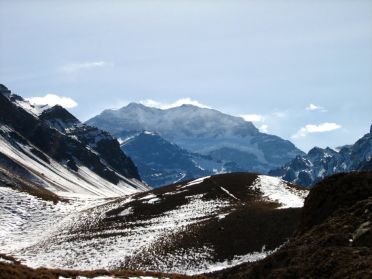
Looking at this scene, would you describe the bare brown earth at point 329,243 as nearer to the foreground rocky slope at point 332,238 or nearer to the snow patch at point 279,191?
the foreground rocky slope at point 332,238

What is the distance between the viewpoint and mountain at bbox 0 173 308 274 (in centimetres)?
5478

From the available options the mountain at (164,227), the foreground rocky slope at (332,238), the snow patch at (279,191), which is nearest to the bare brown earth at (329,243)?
the foreground rocky slope at (332,238)

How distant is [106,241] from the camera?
6362 cm

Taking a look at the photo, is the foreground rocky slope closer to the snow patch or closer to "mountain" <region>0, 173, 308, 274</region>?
"mountain" <region>0, 173, 308, 274</region>

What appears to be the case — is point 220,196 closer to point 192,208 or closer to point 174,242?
point 192,208

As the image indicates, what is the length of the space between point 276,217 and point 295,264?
3484cm

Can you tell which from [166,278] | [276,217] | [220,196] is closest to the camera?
[166,278]

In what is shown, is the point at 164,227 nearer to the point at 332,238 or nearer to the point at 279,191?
the point at 279,191

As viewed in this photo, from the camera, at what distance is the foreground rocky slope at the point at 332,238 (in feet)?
82.7

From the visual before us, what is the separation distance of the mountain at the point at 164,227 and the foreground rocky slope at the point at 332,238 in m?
16.4

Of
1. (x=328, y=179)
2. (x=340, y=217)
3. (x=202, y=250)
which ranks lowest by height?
(x=202, y=250)

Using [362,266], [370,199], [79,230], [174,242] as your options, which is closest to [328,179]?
[370,199]

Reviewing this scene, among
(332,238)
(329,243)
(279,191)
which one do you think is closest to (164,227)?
(279,191)

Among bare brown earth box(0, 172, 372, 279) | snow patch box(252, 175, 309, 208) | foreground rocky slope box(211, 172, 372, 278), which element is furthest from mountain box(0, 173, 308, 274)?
bare brown earth box(0, 172, 372, 279)
